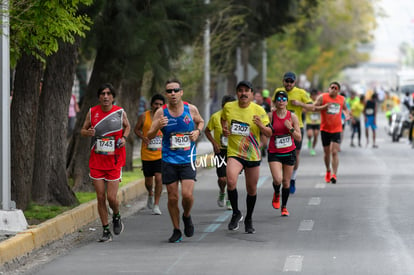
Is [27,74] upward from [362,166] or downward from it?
upward

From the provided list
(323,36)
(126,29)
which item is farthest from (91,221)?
(323,36)

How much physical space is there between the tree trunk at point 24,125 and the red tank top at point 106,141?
191cm

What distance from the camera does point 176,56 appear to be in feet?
68.6

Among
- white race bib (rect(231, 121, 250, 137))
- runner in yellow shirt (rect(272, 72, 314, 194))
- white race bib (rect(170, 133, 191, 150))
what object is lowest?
white race bib (rect(170, 133, 191, 150))

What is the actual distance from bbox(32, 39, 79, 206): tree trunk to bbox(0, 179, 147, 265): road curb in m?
0.58

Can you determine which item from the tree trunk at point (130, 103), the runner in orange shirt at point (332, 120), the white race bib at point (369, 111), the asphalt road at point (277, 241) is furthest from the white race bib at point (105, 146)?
the white race bib at point (369, 111)

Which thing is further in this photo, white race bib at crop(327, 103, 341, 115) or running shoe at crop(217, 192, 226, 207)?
white race bib at crop(327, 103, 341, 115)

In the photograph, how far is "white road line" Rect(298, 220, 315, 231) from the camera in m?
13.5

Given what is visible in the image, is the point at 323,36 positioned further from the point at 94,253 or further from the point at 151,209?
the point at 94,253

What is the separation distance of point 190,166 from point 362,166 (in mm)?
13964

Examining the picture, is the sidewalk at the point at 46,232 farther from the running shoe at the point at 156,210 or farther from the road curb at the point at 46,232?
the running shoe at the point at 156,210

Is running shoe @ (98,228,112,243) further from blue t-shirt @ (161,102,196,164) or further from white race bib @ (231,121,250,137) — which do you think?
white race bib @ (231,121,250,137)

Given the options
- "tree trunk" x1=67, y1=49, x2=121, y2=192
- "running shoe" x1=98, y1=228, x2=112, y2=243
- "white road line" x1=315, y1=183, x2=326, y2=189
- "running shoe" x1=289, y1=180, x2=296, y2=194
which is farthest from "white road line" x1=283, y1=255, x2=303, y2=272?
"white road line" x1=315, y1=183, x2=326, y2=189

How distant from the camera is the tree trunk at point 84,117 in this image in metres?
18.5
